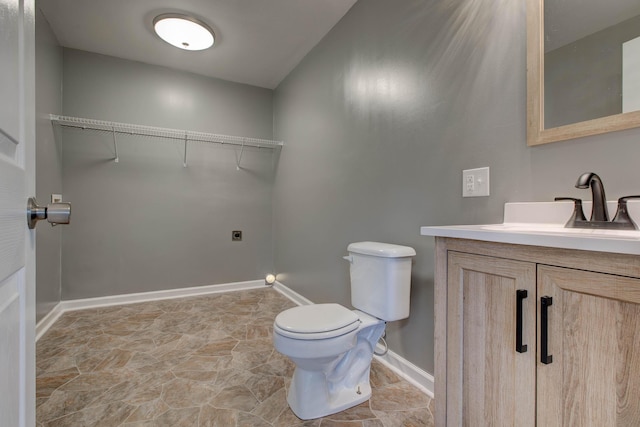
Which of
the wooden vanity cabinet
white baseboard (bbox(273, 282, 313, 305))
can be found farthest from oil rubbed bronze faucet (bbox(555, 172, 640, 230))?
white baseboard (bbox(273, 282, 313, 305))

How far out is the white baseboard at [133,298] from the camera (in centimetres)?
235

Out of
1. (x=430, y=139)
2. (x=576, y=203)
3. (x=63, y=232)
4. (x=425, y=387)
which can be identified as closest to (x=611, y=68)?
(x=576, y=203)

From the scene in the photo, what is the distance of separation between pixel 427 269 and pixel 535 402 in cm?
82

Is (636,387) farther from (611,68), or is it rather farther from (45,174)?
(45,174)

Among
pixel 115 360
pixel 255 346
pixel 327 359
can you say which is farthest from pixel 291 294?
pixel 327 359

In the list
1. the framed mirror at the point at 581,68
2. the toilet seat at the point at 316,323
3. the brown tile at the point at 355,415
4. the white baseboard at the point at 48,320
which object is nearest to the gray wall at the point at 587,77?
the framed mirror at the point at 581,68

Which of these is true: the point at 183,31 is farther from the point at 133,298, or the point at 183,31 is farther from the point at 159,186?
the point at 133,298

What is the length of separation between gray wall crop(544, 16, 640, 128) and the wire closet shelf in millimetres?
2507

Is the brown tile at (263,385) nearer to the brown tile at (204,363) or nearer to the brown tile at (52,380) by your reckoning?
the brown tile at (204,363)

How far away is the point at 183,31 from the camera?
226 cm

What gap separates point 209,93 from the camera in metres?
3.16

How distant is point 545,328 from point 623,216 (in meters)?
0.44

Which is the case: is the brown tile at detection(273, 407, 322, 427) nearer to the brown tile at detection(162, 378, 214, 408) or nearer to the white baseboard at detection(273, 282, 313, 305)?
the brown tile at detection(162, 378, 214, 408)

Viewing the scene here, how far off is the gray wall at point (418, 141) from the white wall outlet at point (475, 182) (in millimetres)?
28
